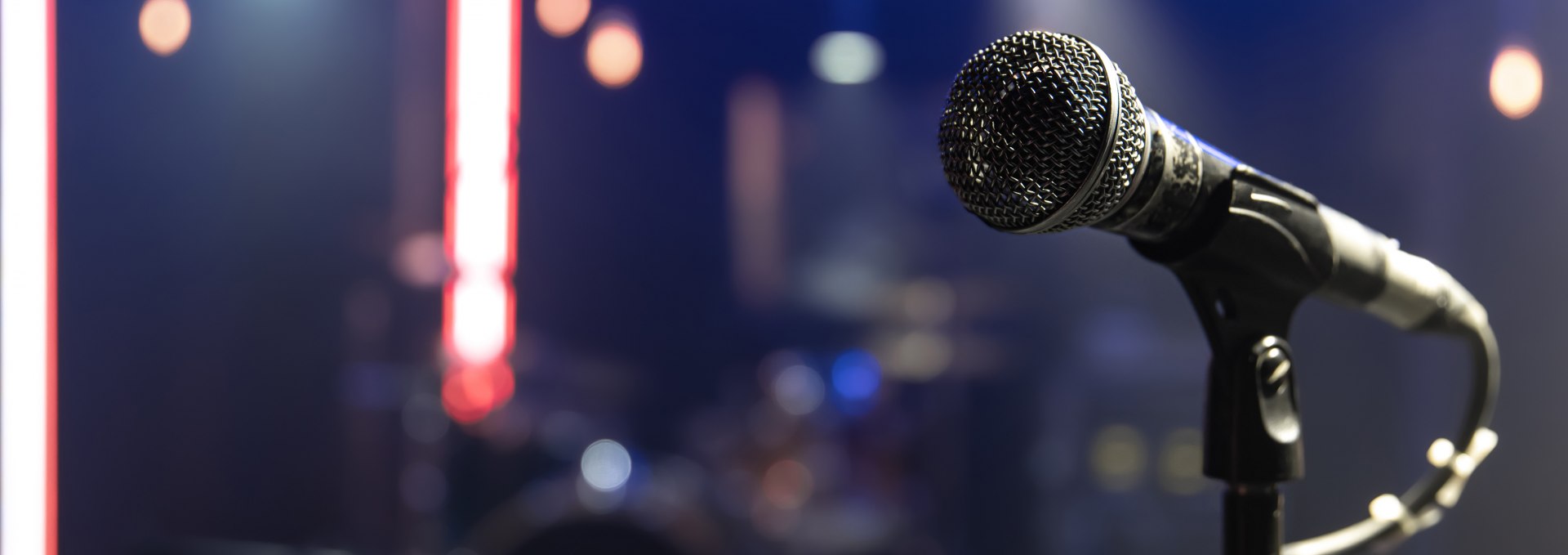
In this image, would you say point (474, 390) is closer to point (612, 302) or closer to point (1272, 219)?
point (612, 302)

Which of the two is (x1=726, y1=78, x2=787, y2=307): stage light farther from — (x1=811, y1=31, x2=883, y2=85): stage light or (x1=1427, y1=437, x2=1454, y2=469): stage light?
(x1=1427, y1=437, x2=1454, y2=469): stage light

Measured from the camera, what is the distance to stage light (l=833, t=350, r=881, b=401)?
2.37m

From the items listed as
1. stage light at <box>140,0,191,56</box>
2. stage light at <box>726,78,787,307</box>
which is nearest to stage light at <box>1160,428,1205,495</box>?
stage light at <box>726,78,787,307</box>

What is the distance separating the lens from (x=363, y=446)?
2.60 m

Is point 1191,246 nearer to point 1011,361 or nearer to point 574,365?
point 1011,361

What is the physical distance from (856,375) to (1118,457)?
24.9 inches

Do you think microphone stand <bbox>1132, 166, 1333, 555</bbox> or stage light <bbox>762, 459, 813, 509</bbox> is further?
stage light <bbox>762, 459, 813, 509</bbox>

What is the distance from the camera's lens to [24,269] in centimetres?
243

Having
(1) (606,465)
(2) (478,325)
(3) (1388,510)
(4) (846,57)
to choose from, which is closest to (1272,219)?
(3) (1388,510)

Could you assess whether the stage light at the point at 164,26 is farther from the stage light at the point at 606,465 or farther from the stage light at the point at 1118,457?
the stage light at the point at 1118,457

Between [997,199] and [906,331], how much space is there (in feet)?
5.27

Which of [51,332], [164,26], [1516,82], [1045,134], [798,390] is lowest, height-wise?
[798,390]

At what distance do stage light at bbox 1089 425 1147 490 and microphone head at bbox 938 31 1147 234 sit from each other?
150cm

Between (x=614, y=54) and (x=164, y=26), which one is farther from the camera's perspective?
(x=164, y=26)
